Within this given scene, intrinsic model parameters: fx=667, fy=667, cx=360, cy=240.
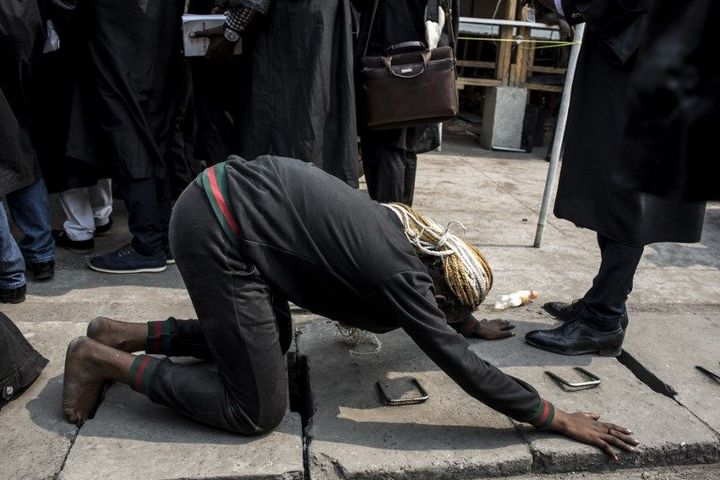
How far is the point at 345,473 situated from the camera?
2043mm

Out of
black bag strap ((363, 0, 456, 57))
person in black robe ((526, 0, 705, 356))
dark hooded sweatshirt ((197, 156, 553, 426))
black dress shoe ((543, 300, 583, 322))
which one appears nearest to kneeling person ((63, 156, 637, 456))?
dark hooded sweatshirt ((197, 156, 553, 426))

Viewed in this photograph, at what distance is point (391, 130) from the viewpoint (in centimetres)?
352

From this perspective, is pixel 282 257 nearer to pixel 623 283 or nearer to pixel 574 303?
pixel 623 283

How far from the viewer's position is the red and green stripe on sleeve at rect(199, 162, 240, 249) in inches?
77.3

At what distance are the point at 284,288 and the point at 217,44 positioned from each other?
5.36 ft

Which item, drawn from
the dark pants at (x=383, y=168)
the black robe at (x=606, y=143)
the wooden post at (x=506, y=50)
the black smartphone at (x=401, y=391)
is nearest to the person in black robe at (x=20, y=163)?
the dark pants at (x=383, y=168)

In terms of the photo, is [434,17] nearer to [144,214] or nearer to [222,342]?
[144,214]

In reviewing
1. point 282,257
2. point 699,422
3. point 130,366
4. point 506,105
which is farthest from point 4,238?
point 506,105

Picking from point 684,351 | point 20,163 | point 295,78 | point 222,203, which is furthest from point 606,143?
point 20,163

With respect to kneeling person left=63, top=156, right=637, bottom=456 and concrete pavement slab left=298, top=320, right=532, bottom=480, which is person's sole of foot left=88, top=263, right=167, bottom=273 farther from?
kneeling person left=63, top=156, right=637, bottom=456

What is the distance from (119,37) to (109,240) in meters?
1.29

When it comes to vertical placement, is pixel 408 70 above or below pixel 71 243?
above

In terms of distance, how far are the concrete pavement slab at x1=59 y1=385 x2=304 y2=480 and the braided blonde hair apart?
72 cm

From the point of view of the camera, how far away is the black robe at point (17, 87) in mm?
2969
